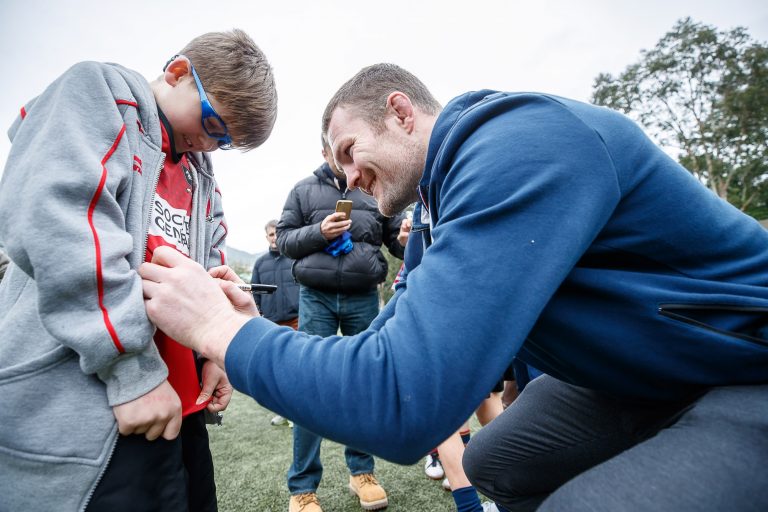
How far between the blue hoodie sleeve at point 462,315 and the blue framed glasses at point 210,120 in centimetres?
82

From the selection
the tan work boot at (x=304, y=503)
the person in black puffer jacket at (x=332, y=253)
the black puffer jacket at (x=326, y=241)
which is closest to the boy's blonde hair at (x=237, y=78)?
the person in black puffer jacket at (x=332, y=253)

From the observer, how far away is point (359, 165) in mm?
1744

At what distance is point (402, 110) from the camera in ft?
5.53

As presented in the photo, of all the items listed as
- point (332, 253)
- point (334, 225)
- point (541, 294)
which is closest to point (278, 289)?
point (332, 253)

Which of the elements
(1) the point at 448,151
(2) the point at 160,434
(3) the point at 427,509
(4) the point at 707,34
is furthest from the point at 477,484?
(4) the point at 707,34

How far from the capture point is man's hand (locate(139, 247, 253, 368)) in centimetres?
98

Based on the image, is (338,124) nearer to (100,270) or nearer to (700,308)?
(100,270)

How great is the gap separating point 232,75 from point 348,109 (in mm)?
514

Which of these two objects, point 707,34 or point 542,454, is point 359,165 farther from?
point 707,34

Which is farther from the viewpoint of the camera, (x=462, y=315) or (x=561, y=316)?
(x=561, y=316)

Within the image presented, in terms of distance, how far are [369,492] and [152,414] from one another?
5.97 ft

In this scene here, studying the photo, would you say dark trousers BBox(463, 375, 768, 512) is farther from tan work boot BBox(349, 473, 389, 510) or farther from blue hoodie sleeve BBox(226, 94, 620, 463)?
tan work boot BBox(349, 473, 389, 510)

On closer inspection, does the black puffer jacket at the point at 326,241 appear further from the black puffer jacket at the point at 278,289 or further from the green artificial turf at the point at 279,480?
the black puffer jacket at the point at 278,289

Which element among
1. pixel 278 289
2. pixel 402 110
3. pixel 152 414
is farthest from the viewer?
pixel 278 289
